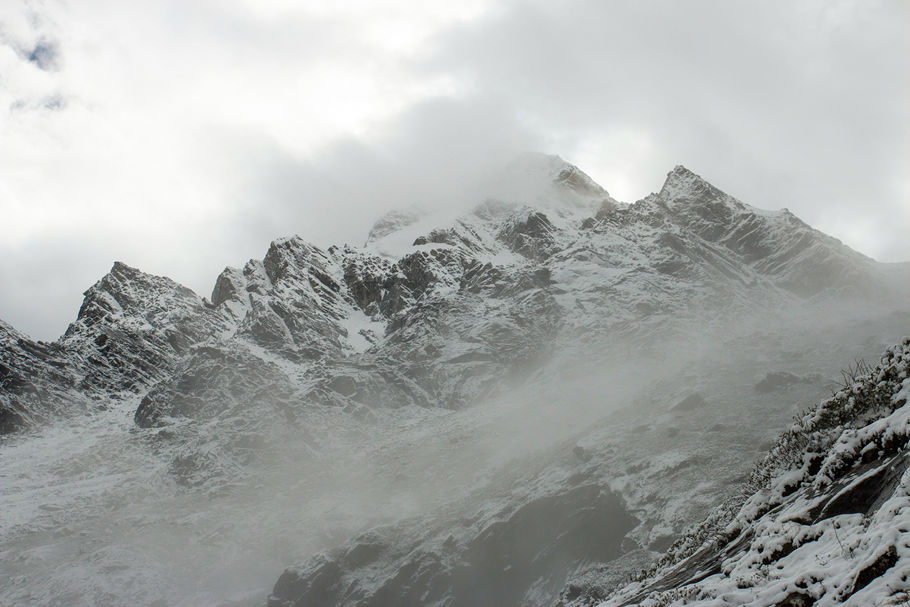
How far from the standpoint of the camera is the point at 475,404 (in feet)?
440

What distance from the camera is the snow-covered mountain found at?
71562 millimetres

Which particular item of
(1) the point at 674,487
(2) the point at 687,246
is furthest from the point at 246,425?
(2) the point at 687,246

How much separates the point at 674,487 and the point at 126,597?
71304 mm

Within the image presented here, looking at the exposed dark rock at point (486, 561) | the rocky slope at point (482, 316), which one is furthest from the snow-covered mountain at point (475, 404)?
the rocky slope at point (482, 316)

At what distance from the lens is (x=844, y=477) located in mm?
16344

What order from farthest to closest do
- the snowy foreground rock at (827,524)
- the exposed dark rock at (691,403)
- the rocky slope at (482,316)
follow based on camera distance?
the rocky slope at (482,316) < the exposed dark rock at (691,403) < the snowy foreground rock at (827,524)

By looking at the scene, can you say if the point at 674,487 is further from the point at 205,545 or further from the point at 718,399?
the point at 205,545

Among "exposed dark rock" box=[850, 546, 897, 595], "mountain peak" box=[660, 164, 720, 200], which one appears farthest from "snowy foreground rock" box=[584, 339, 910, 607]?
"mountain peak" box=[660, 164, 720, 200]

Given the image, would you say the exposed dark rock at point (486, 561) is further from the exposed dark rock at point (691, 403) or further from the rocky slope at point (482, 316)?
the rocky slope at point (482, 316)

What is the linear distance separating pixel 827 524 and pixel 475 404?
397 ft

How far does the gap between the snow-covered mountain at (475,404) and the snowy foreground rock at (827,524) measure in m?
37.4

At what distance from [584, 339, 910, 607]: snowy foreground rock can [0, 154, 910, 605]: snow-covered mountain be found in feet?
123

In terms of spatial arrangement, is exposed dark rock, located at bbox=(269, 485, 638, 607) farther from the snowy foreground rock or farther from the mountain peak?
the mountain peak

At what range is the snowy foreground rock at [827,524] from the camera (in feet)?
35.7
